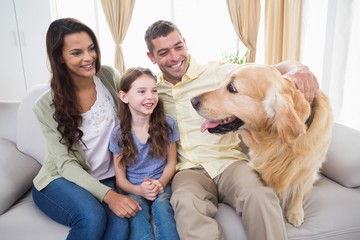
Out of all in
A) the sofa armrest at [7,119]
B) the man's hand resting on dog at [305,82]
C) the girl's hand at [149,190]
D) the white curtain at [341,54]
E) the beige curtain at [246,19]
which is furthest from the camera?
the beige curtain at [246,19]

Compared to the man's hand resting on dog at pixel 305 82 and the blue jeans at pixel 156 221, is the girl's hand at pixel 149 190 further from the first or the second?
the man's hand resting on dog at pixel 305 82

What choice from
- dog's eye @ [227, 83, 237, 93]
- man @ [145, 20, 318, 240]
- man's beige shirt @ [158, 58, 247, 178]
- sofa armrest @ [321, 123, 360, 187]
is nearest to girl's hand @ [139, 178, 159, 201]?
man @ [145, 20, 318, 240]

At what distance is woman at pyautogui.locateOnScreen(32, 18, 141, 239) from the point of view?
3.87 ft

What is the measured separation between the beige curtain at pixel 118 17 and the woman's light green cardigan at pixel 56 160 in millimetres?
2626

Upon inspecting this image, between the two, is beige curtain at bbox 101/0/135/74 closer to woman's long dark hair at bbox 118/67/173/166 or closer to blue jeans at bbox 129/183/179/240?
woman's long dark hair at bbox 118/67/173/166

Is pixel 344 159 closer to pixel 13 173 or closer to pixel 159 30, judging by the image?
pixel 159 30

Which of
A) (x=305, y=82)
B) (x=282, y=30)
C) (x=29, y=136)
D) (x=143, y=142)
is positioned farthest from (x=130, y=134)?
(x=282, y=30)

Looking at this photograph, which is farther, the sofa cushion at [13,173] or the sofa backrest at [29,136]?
the sofa backrest at [29,136]

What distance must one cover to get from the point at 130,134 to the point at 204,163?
432 mm

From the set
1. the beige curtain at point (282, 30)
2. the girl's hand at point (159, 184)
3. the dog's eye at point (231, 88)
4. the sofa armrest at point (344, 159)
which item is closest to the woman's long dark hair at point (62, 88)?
the girl's hand at point (159, 184)

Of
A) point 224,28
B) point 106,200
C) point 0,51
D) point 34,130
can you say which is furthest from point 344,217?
point 0,51

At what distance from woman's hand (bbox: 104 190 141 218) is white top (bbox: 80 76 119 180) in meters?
0.25

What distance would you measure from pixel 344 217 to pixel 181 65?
1120 millimetres

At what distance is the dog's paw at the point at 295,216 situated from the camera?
1180 mm
